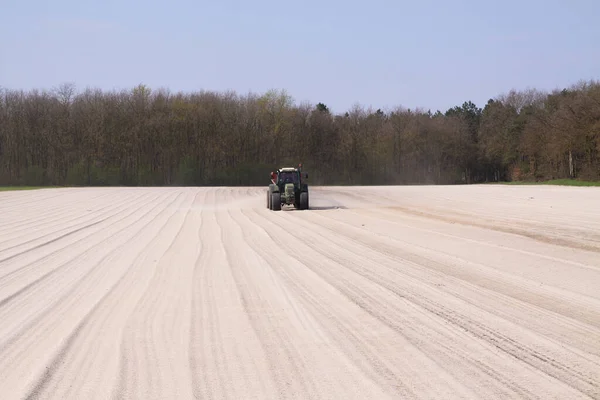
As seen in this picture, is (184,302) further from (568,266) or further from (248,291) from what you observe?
(568,266)

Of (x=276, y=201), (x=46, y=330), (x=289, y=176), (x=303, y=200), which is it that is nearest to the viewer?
(x=46, y=330)

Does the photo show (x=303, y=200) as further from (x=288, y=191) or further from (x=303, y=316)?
(x=303, y=316)

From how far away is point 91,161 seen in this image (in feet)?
213

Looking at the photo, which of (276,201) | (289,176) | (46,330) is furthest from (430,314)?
(289,176)

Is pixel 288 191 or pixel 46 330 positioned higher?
pixel 288 191

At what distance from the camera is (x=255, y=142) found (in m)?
69.8

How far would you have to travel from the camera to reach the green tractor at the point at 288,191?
26.5 metres

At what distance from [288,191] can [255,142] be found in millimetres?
43598

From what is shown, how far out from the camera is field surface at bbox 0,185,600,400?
5234mm

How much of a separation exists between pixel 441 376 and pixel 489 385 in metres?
0.39

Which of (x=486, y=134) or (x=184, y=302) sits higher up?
(x=486, y=134)

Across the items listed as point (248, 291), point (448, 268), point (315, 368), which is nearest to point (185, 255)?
point (248, 291)

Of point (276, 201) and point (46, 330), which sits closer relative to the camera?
point (46, 330)

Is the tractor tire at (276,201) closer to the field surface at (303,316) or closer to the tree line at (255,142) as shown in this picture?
the field surface at (303,316)
